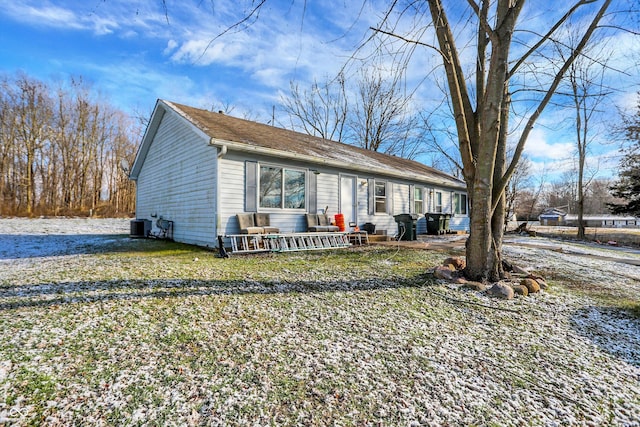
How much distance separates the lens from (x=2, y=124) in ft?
64.1

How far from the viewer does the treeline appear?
20.0 m

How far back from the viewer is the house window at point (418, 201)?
12.6m

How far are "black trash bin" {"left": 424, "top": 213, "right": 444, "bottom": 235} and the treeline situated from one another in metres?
20.7

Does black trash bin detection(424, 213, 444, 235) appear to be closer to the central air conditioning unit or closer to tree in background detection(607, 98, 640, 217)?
tree in background detection(607, 98, 640, 217)

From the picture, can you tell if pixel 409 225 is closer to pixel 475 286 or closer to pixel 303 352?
pixel 475 286

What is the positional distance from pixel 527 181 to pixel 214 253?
27.5 metres

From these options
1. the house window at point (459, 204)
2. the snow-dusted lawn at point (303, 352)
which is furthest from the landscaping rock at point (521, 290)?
the house window at point (459, 204)

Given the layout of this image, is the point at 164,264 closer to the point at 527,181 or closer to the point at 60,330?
the point at 60,330

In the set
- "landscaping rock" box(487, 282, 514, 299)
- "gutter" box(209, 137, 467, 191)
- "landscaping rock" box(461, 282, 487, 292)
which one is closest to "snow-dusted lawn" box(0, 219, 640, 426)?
"landscaping rock" box(487, 282, 514, 299)

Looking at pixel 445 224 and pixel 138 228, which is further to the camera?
pixel 445 224

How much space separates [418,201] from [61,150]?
2753 centimetres

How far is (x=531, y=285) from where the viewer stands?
4.19m

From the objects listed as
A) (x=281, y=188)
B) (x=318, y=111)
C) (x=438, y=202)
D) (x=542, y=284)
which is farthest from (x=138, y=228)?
(x=318, y=111)

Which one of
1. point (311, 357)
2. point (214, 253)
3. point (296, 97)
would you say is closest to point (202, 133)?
point (214, 253)
